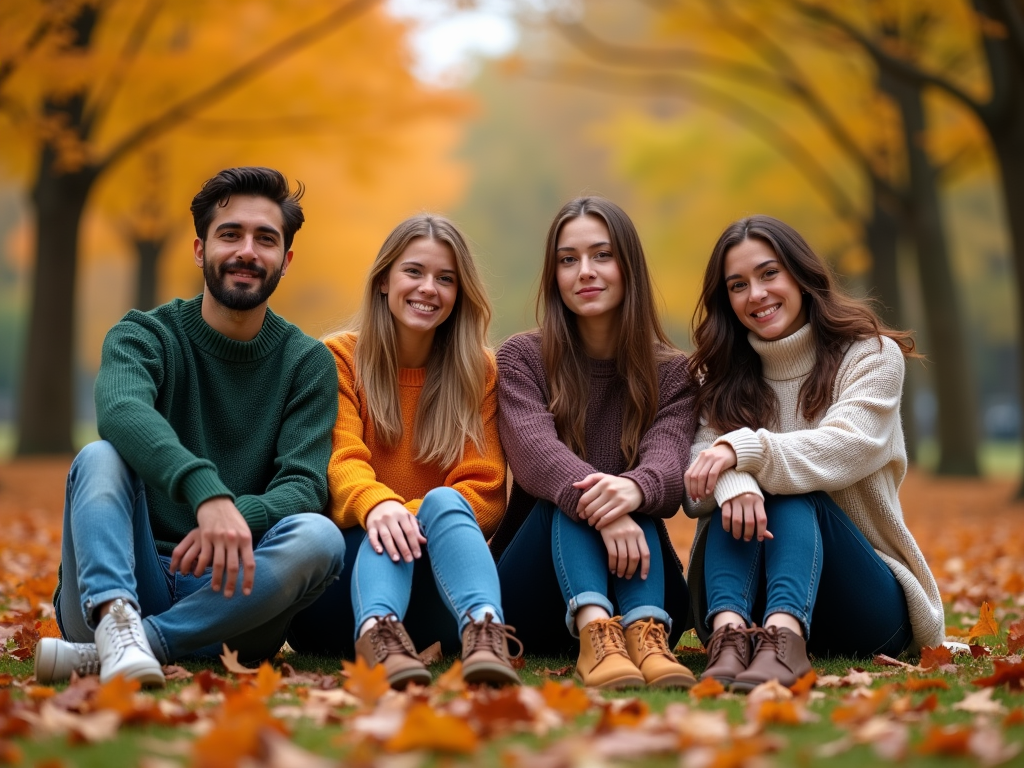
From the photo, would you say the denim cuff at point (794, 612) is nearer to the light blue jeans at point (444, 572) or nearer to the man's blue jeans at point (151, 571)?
the light blue jeans at point (444, 572)

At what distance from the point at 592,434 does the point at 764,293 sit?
0.79 metres

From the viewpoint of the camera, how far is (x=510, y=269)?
31.3m

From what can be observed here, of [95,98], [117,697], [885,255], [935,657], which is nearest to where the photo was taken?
[117,697]

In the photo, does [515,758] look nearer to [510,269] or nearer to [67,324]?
[67,324]

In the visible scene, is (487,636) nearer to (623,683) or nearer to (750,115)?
(623,683)

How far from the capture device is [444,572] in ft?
10.8

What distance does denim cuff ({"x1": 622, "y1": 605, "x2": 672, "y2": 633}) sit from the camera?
333 centimetres

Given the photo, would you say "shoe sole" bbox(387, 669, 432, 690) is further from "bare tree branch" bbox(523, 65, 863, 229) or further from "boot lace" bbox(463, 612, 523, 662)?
"bare tree branch" bbox(523, 65, 863, 229)

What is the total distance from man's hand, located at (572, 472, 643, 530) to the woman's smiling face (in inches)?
33.6

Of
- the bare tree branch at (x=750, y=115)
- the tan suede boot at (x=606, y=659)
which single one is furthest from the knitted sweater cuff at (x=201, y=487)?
the bare tree branch at (x=750, y=115)

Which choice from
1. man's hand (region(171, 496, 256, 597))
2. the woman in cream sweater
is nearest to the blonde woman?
man's hand (region(171, 496, 256, 597))

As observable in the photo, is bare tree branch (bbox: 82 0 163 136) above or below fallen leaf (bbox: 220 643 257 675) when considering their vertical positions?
above

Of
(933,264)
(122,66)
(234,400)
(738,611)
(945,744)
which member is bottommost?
(945,744)

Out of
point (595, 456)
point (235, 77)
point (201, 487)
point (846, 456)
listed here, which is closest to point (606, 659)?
point (595, 456)
